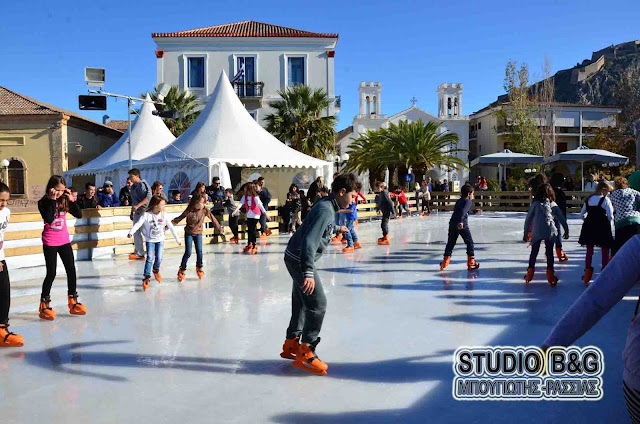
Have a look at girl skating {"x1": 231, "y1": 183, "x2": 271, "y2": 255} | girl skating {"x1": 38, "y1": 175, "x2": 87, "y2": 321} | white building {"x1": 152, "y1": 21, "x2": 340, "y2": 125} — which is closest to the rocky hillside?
white building {"x1": 152, "y1": 21, "x2": 340, "y2": 125}

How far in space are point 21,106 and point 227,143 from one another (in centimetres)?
1687

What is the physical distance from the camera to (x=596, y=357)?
13.0ft

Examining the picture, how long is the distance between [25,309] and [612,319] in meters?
5.83

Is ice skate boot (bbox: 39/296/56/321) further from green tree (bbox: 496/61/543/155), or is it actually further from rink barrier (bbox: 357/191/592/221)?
green tree (bbox: 496/61/543/155)

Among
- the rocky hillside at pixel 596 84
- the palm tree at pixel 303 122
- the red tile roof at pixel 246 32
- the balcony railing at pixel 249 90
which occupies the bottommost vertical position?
the palm tree at pixel 303 122

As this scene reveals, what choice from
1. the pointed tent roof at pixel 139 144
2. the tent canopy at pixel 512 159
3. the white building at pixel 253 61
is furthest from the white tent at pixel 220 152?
the white building at pixel 253 61

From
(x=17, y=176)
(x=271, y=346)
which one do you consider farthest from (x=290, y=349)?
(x=17, y=176)

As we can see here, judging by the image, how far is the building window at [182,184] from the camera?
16.5 m

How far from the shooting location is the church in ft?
137

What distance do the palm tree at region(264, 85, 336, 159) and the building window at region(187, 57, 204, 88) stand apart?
7.68 metres

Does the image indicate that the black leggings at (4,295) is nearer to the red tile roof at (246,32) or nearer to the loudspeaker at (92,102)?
the loudspeaker at (92,102)

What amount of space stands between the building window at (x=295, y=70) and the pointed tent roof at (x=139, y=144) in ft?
37.0

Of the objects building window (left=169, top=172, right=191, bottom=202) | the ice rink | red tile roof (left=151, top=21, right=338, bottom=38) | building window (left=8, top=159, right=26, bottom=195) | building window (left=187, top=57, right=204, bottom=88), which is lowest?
the ice rink

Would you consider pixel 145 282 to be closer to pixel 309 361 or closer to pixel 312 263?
pixel 309 361
